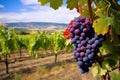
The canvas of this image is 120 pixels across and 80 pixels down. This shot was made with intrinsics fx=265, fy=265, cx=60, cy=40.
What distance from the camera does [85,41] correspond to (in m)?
1.36

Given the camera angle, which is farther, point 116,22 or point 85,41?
point 85,41

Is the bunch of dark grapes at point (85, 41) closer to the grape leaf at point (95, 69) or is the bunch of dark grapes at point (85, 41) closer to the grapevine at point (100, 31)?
the grapevine at point (100, 31)

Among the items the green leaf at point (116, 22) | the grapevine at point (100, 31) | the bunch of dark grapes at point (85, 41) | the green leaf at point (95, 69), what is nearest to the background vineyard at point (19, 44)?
the green leaf at point (95, 69)

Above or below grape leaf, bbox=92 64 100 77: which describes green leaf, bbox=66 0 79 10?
above

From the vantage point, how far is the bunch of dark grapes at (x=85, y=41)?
51.7 inches

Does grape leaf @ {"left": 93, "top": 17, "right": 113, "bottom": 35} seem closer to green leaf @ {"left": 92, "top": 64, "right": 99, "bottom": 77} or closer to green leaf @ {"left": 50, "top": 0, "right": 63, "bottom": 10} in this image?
green leaf @ {"left": 50, "top": 0, "right": 63, "bottom": 10}

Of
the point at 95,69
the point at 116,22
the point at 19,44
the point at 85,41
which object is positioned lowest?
the point at 19,44

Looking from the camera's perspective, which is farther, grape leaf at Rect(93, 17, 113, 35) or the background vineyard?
the background vineyard

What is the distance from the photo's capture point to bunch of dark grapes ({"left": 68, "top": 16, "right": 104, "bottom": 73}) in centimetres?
131

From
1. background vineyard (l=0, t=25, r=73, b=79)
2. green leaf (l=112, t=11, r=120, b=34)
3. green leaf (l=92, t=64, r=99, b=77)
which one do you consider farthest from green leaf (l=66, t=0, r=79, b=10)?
background vineyard (l=0, t=25, r=73, b=79)

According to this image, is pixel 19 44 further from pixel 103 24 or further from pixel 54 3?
pixel 103 24

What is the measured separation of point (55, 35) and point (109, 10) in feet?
89.6

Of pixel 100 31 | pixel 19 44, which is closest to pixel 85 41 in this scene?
pixel 100 31

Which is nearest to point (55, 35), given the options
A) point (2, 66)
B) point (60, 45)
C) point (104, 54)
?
point (60, 45)
